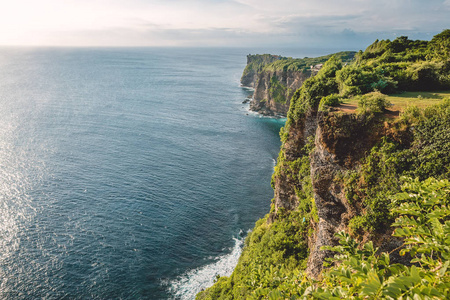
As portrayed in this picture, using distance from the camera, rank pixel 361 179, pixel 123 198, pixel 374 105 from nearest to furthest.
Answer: pixel 361 179, pixel 374 105, pixel 123 198

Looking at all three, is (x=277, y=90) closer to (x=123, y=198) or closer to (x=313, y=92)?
(x=123, y=198)

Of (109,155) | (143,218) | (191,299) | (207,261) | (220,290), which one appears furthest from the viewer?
(109,155)

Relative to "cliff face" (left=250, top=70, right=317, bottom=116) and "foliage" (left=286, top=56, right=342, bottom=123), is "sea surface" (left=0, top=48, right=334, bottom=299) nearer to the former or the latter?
"cliff face" (left=250, top=70, right=317, bottom=116)

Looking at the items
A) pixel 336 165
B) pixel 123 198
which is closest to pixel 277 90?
pixel 123 198

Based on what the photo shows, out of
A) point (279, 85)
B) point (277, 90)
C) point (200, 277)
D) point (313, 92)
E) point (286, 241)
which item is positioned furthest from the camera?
point (279, 85)

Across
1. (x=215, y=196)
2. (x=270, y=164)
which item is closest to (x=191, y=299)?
(x=215, y=196)

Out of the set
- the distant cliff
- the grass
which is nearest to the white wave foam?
the grass

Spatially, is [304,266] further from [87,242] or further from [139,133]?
[139,133]

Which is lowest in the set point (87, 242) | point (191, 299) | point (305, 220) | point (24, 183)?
point (191, 299)
